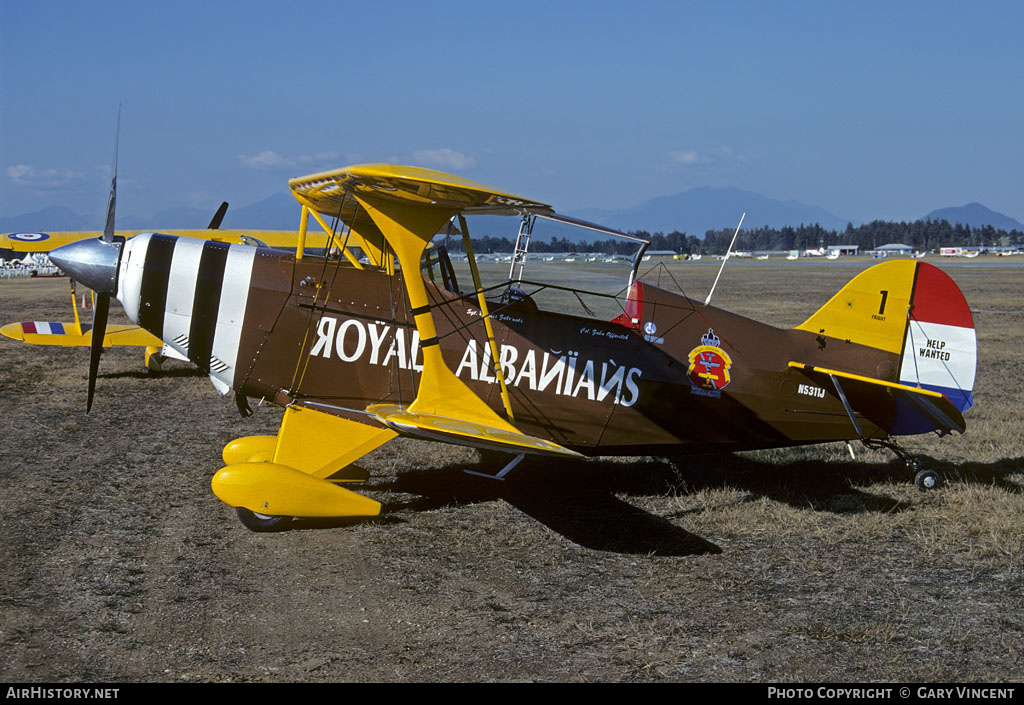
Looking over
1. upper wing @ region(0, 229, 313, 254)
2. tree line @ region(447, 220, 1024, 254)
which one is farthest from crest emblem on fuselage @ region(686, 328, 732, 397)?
tree line @ region(447, 220, 1024, 254)

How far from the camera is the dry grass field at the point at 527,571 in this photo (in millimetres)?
4020

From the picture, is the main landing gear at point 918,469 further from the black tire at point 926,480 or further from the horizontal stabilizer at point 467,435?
the horizontal stabilizer at point 467,435

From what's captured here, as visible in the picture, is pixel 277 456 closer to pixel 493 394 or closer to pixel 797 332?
pixel 493 394

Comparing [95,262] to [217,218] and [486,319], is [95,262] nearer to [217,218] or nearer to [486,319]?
[486,319]

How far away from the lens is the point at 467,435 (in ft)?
16.4

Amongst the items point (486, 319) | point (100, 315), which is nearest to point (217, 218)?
point (100, 315)

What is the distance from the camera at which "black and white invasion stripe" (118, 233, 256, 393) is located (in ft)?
20.9

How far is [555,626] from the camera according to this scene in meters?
4.46

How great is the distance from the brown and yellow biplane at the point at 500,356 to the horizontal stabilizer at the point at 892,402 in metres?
0.01

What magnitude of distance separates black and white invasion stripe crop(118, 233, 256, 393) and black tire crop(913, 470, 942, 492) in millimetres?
5986

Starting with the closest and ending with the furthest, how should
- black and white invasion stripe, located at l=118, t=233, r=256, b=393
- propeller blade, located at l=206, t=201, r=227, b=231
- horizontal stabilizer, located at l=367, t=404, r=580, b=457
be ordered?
horizontal stabilizer, located at l=367, t=404, r=580, b=457 < black and white invasion stripe, located at l=118, t=233, r=256, b=393 < propeller blade, located at l=206, t=201, r=227, b=231

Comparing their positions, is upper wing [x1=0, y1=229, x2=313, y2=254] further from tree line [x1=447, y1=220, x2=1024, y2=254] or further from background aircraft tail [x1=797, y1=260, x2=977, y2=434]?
tree line [x1=447, y1=220, x2=1024, y2=254]

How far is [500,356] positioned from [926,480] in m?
3.93

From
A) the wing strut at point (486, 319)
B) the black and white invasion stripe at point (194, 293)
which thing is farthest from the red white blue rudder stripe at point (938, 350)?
the black and white invasion stripe at point (194, 293)
